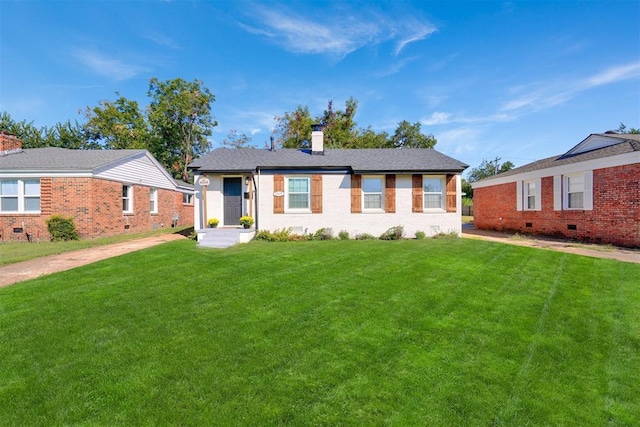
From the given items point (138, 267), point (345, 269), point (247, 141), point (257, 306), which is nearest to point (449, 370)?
point (257, 306)

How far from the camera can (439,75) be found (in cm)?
1427

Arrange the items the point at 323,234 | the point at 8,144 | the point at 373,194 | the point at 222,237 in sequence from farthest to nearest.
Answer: the point at 8,144
the point at 373,194
the point at 323,234
the point at 222,237

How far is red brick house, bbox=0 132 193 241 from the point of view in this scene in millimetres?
13492

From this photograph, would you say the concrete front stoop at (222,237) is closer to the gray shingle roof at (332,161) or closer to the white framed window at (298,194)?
the white framed window at (298,194)

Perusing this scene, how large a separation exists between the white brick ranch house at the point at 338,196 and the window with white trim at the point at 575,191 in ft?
16.2

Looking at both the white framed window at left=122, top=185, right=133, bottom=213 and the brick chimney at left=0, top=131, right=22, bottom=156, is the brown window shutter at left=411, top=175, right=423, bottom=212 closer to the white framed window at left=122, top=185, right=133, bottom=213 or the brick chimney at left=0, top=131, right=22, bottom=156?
the white framed window at left=122, top=185, right=133, bottom=213

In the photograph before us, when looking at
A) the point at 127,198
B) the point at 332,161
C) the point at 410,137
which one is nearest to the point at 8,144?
the point at 127,198

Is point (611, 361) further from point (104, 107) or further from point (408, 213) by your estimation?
point (104, 107)

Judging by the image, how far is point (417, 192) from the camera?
1312 centimetres

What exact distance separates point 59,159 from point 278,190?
11029 mm

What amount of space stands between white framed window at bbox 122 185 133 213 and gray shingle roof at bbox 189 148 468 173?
232 inches

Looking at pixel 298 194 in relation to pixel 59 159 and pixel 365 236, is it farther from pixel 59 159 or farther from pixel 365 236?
pixel 59 159

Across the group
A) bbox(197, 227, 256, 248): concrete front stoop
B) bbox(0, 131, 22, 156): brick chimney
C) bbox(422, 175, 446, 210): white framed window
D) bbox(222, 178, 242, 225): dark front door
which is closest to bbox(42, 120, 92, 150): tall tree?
bbox(0, 131, 22, 156): brick chimney

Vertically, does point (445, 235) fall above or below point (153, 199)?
below
